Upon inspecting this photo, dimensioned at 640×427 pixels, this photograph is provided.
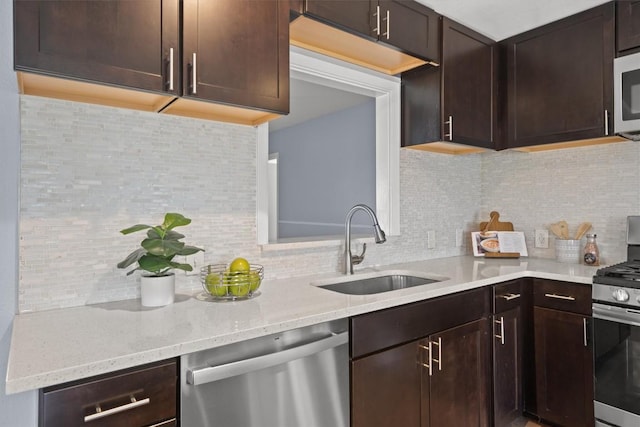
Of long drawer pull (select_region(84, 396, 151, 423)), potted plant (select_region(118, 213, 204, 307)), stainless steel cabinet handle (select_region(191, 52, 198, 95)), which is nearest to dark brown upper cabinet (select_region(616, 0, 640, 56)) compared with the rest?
stainless steel cabinet handle (select_region(191, 52, 198, 95))

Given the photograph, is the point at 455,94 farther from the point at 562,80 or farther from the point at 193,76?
the point at 193,76

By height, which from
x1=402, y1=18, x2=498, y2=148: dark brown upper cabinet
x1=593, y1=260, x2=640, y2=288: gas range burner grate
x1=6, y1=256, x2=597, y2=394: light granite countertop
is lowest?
x1=6, y1=256, x2=597, y2=394: light granite countertop

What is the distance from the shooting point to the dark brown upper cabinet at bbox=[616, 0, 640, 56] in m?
2.05

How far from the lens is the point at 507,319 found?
2.12 m

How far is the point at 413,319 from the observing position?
166cm

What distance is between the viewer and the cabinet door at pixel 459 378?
1738 millimetres

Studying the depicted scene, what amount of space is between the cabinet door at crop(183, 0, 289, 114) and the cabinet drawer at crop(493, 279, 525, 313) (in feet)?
4.64

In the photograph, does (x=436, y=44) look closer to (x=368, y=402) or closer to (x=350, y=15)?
(x=350, y=15)

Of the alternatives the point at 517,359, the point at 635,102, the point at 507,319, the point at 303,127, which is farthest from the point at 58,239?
the point at 303,127

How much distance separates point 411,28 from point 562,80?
1.00m

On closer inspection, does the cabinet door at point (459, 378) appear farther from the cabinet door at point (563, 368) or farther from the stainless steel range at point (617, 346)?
the stainless steel range at point (617, 346)

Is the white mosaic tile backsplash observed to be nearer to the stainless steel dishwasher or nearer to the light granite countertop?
the light granite countertop

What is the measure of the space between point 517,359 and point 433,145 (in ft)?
4.30

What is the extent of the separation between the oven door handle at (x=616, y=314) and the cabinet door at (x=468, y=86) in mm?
1099
